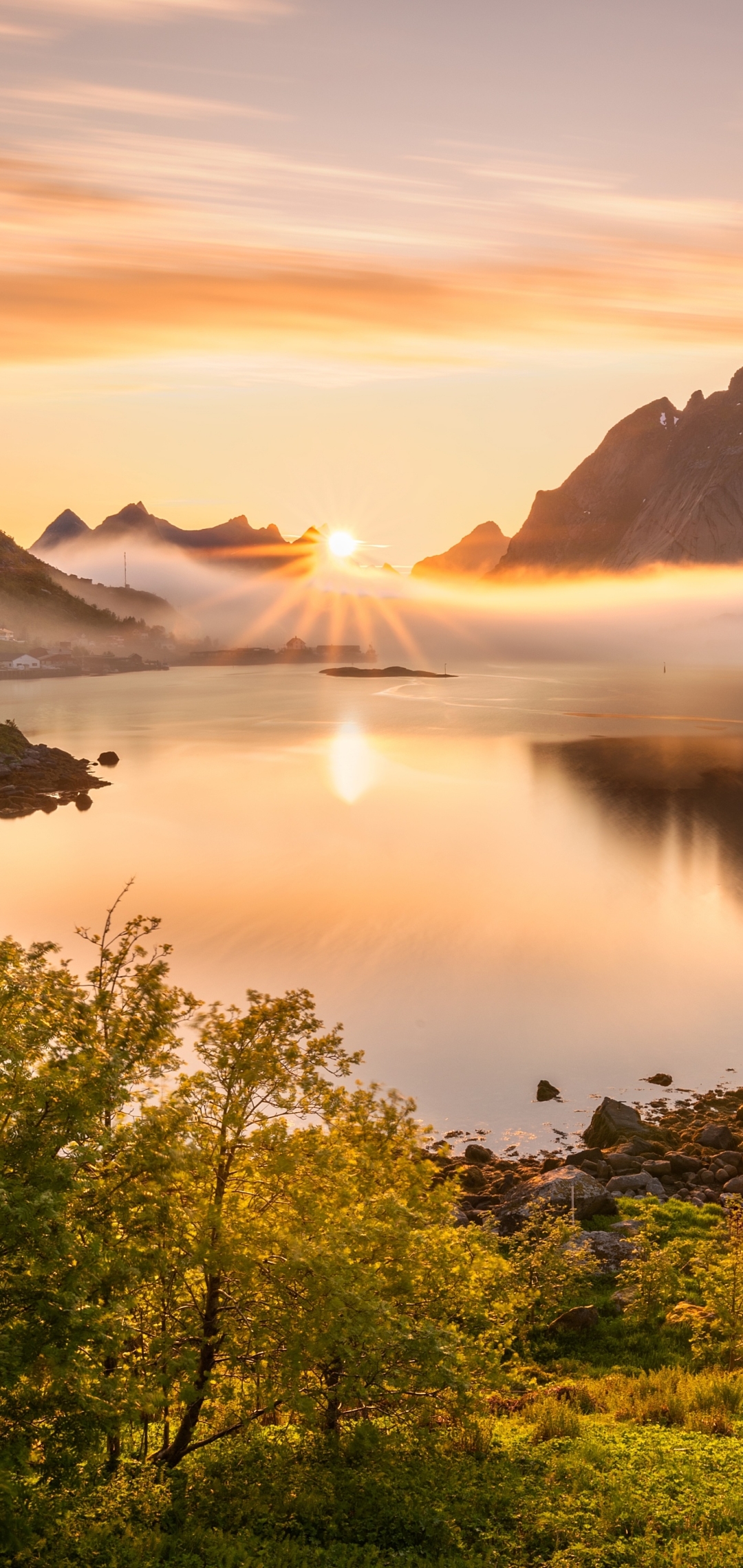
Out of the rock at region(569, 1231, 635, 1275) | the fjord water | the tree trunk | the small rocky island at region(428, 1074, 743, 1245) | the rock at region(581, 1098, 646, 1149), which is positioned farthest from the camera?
the fjord water

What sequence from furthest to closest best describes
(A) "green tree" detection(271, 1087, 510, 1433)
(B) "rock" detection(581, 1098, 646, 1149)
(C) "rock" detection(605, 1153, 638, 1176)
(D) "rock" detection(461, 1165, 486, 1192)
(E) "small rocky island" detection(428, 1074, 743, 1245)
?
(B) "rock" detection(581, 1098, 646, 1149)
(C) "rock" detection(605, 1153, 638, 1176)
(D) "rock" detection(461, 1165, 486, 1192)
(E) "small rocky island" detection(428, 1074, 743, 1245)
(A) "green tree" detection(271, 1087, 510, 1433)

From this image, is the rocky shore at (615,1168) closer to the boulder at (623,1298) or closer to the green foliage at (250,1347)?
the boulder at (623,1298)

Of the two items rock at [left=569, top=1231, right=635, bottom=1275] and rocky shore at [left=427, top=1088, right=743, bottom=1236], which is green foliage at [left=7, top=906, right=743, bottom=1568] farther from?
rocky shore at [left=427, top=1088, right=743, bottom=1236]

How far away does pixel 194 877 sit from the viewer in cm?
7381

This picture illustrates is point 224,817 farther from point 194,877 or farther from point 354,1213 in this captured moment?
point 354,1213

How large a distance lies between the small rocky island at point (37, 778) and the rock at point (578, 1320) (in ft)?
264

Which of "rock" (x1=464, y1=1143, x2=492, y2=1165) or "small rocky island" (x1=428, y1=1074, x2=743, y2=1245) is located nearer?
"small rocky island" (x1=428, y1=1074, x2=743, y2=1245)

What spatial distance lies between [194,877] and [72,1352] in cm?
6202

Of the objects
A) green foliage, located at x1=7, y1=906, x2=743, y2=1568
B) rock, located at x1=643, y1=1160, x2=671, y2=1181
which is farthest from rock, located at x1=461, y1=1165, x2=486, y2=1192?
green foliage, located at x1=7, y1=906, x2=743, y2=1568

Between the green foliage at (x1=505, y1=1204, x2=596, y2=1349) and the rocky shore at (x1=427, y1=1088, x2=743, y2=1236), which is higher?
the rocky shore at (x1=427, y1=1088, x2=743, y2=1236)

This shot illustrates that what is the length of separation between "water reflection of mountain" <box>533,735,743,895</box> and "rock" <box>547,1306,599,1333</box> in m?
49.0

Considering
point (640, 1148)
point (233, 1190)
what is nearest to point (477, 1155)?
point (640, 1148)

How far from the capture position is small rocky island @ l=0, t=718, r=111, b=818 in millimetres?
102125

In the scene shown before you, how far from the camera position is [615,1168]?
Result: 33.6m
